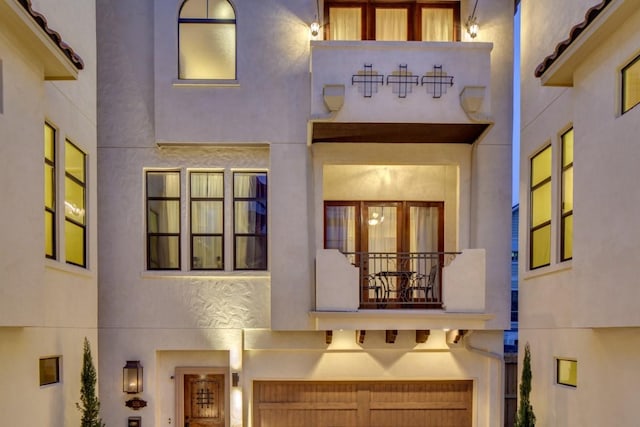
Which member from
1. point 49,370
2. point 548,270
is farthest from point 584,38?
point 49,370

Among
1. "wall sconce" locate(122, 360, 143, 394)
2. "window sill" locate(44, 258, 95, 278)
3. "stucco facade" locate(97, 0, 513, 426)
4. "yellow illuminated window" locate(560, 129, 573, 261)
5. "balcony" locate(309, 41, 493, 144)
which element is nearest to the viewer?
"window sill" locate(44, 258, 95, 278)

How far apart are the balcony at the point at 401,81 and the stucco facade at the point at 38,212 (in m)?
3.61

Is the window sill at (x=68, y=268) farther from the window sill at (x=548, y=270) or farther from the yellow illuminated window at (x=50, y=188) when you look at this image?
the window sill at (x=548, y=270)

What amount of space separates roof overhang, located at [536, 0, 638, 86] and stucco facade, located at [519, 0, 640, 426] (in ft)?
0.04

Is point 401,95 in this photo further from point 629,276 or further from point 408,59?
point 629,276

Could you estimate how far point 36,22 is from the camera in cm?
521

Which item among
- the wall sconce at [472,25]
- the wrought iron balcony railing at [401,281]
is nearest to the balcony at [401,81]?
the wall sconce at [472,25]

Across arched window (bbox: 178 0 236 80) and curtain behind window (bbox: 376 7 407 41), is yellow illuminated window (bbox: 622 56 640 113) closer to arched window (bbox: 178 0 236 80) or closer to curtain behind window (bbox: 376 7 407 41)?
curtain behind window (bbox: 376 7 407 41)

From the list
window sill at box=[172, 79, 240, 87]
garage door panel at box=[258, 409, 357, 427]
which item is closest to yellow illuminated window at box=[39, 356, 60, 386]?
garage door panel at box=[258, 409, 357, 427]

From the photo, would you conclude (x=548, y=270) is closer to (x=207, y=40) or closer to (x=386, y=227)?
(x=386, y=227)

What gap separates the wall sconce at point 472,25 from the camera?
923cm

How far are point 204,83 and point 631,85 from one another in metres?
6.54

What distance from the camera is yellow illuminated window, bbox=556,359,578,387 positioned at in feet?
21.4

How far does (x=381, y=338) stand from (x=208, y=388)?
3.23m
